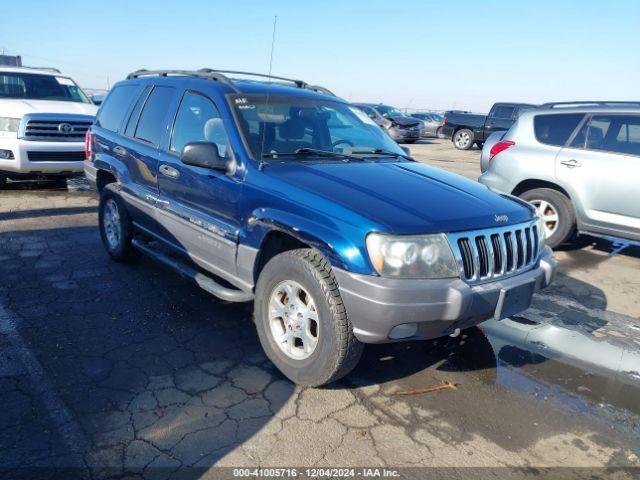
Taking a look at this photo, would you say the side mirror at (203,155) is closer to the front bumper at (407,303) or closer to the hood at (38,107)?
the front bumper at (407,303)

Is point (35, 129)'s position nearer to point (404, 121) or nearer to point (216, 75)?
point (216, 75)

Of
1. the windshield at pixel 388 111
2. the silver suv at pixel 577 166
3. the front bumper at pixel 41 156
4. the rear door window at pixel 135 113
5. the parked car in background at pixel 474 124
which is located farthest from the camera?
the windshield at pixel 388 111

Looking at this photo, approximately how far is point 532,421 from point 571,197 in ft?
13.2

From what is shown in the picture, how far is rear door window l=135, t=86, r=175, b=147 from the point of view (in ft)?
14.2

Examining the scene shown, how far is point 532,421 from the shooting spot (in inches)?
118

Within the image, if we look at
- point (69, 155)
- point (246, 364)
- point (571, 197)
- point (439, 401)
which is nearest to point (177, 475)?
point (246, 364)

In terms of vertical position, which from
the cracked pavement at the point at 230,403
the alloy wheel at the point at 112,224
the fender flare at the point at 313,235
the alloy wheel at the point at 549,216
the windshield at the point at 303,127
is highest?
the windshield at the point at 303,127

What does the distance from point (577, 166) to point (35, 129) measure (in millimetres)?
7936

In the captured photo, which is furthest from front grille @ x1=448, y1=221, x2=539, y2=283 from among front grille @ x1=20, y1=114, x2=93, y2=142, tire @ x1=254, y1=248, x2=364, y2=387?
front grille @ x1=20, y1=114, x2=93, y2=142

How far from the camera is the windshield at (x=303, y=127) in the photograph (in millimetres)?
3627

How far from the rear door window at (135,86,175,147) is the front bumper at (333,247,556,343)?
242cm

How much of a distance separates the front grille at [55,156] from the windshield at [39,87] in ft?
5.51

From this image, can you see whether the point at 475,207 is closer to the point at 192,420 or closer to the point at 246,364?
the point at 246,364

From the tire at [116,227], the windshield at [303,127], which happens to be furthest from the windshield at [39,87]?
the windshield at [303,127]
